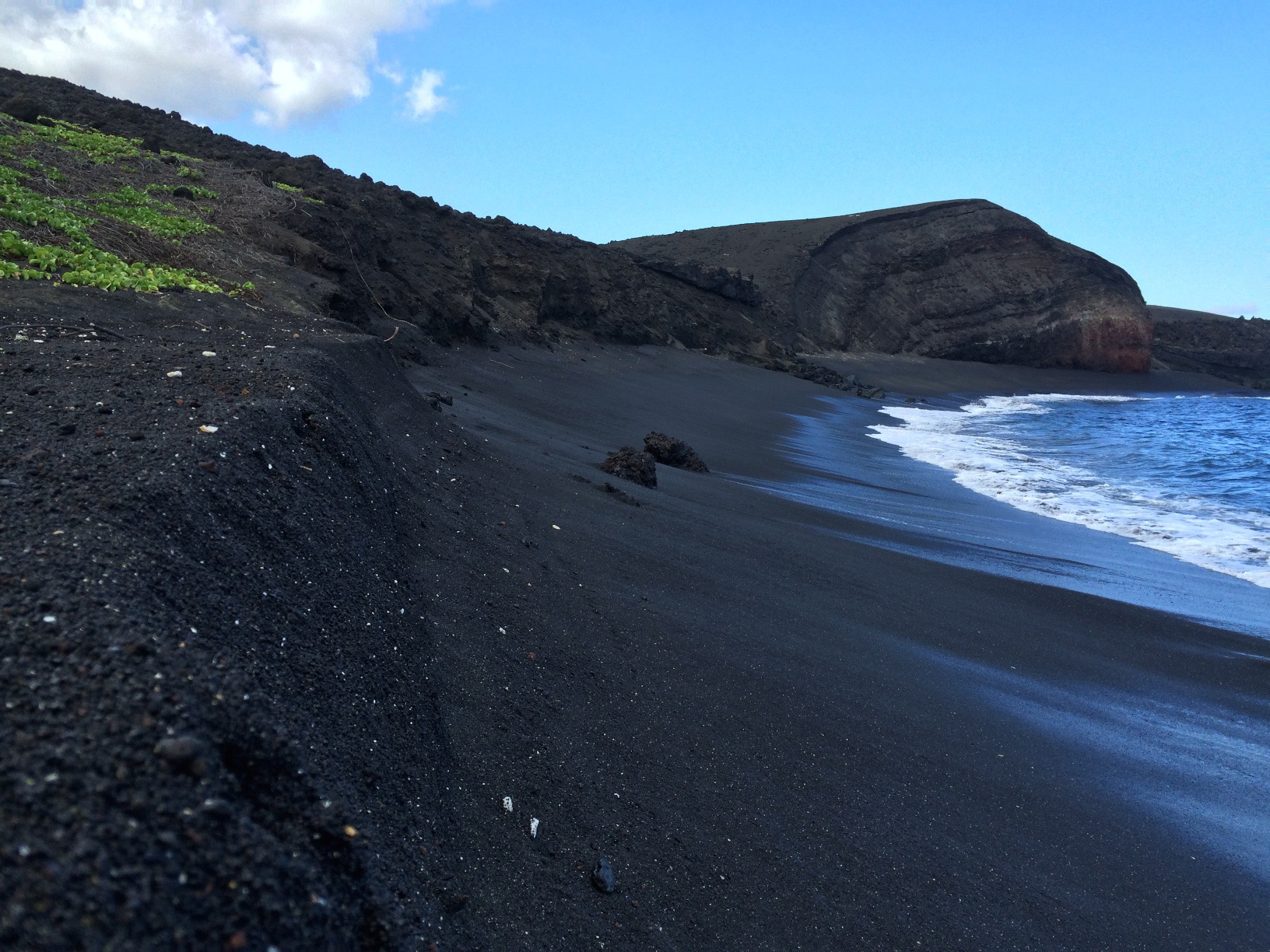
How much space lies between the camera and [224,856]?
1356mm

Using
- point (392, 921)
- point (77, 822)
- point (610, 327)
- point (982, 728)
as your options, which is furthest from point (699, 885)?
point (610, 327)

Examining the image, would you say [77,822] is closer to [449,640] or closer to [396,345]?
[449,640]

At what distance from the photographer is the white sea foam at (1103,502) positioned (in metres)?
8.98

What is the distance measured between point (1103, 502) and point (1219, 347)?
2224 inches

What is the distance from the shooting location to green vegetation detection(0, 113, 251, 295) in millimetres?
6949

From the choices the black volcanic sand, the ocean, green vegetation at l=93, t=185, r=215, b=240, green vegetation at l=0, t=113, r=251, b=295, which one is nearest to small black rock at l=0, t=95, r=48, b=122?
green vegetation at l=0, t=113, r=251, b=295

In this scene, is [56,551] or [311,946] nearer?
[311,946]

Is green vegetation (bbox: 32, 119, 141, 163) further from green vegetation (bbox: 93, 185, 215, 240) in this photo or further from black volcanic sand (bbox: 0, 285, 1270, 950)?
black volcanic sand (bbox: 0, 285, 1270, 950)

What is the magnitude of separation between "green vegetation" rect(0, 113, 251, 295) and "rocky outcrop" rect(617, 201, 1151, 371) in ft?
117

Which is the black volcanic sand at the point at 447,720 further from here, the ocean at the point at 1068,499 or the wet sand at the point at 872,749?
the ocean at the point at 1068,499

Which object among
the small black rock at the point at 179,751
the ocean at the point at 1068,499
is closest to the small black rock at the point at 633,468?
the ocean at the point at 1068,499

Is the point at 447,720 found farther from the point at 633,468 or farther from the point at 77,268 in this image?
the point at 77,268

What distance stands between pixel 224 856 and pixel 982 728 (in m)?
3.42

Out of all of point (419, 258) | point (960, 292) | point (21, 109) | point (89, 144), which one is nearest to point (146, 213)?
point (89, 144)
